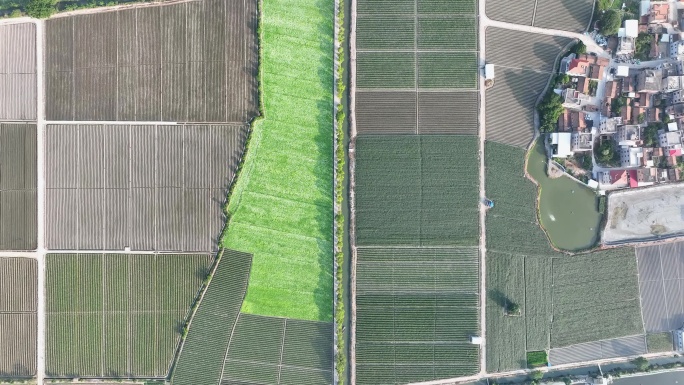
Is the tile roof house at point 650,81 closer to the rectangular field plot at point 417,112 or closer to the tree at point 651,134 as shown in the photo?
the tree at point 651,134

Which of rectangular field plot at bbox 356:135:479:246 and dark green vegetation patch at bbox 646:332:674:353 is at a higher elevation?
rectangular field plot at bbox 356:135:479:246

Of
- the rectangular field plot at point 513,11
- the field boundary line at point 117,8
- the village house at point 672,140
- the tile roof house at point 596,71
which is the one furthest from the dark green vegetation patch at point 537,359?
the field boundary line at point 117,8

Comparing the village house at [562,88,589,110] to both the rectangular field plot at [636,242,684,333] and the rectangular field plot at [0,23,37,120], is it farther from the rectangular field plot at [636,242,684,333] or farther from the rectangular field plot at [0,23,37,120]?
the rectangular field plot at [0,23,37,120]

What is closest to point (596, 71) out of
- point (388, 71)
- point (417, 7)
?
point (417, 7)

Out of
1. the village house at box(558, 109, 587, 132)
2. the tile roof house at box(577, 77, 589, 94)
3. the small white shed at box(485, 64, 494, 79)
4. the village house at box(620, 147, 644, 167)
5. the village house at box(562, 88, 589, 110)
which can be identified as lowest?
the village house at box(620, 147, 644, 167)

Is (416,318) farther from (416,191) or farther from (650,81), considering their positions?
(650,81)

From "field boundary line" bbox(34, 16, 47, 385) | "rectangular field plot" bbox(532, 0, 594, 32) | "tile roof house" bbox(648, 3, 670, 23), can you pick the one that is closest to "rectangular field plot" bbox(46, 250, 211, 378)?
"field boundary line" bbox(34, 16, 47, 385)

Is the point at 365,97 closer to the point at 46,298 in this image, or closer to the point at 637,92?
the point at 637,92
